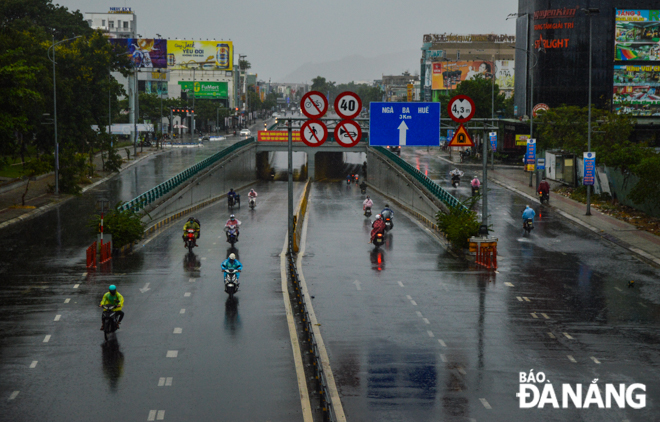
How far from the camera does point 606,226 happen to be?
138ft

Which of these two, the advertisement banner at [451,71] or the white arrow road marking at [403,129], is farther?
the advertisement banner at [451,71]

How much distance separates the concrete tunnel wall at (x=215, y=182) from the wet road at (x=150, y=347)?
1474 centimetres

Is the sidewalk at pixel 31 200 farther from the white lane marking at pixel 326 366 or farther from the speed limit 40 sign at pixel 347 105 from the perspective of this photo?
the white lane marking at pixel 326 366

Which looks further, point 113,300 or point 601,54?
point 601,54

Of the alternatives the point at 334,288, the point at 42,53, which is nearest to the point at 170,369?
the point at 334,288

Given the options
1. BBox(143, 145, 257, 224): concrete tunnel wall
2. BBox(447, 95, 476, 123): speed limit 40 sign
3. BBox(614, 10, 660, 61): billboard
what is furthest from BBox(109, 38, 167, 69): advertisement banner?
BBox(447, 95, 476, 123): speed limit 40 sign

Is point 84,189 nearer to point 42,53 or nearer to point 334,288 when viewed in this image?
point 42,53

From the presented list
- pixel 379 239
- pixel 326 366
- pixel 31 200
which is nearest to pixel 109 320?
pixel 326 366

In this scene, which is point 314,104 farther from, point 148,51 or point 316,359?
point 148,51

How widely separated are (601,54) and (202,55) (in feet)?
374

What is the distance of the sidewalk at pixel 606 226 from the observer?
3472 cm

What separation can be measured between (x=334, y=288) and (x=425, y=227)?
19.1 m

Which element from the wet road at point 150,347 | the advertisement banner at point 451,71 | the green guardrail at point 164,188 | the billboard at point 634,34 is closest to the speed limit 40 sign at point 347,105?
the wet road at point 150,347

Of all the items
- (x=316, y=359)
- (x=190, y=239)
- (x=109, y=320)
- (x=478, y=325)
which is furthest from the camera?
(x=190, y=239)
